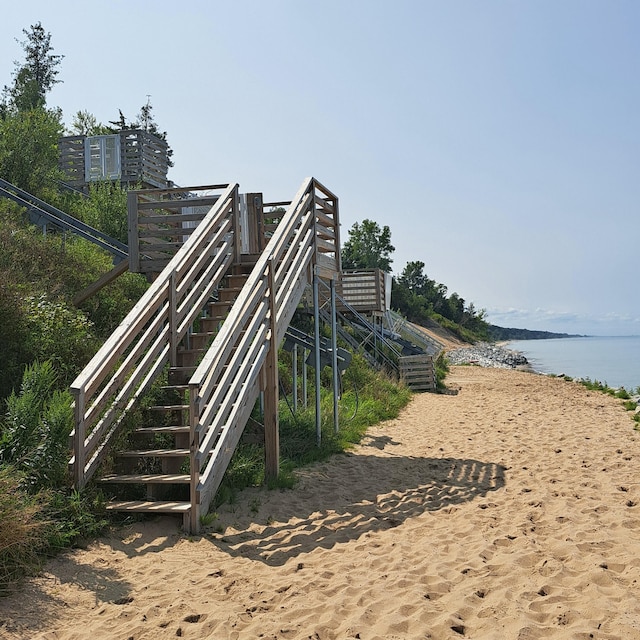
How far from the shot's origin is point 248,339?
678 cm

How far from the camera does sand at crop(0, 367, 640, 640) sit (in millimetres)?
3838

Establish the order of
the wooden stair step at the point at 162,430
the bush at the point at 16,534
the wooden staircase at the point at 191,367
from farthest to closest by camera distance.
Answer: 1. the wooden stair step at the point at 162,430
2. the wooden staircase at the point at 191,367
3. the bush at the point at 16,534

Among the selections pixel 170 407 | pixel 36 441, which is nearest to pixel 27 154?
pixel 170 407

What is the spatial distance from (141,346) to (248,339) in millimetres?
1087

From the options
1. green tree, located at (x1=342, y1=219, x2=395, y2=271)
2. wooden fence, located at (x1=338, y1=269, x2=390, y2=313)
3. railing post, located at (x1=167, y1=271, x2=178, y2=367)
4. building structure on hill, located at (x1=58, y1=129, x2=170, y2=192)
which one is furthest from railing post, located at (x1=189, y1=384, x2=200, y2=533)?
green tree, located at (x1=342, y1=219, x2=395, y2=271)

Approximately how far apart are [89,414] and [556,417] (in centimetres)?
979

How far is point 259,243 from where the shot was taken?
10.6 meters

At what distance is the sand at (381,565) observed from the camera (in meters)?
3.84

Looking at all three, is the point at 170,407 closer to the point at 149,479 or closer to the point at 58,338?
the point at 149,479

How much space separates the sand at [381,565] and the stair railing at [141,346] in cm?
91

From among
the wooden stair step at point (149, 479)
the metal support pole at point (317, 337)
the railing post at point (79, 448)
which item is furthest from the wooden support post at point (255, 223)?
the railing post at point (79, 448)

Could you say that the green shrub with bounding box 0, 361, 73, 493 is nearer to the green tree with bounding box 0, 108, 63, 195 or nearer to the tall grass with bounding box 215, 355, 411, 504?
the tall grass with bounding box 215, 355, 411, 504

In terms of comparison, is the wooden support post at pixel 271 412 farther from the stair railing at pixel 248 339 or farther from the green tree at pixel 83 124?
→ the green tree at pixel 83 124

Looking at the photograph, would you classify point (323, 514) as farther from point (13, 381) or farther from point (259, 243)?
point (259, 243)
